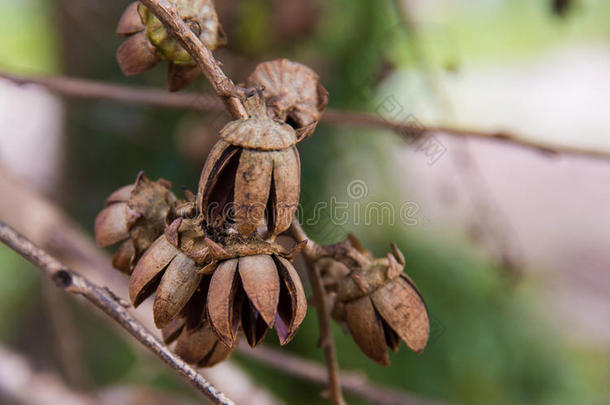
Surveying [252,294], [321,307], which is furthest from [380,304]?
[252,294]

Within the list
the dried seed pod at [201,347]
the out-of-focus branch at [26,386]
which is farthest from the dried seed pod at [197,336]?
the out-of-focus branch at [26,386]

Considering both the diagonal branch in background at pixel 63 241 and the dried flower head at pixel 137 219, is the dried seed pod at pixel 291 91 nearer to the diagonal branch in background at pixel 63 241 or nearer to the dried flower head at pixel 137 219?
the dried flower head at pixel 137 219

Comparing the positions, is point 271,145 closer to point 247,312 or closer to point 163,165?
point 247,312

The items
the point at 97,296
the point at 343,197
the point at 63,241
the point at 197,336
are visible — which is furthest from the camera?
the point at 343,197

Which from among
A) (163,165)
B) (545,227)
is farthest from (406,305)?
(545,227)

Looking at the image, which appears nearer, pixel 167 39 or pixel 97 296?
pixel 97 296

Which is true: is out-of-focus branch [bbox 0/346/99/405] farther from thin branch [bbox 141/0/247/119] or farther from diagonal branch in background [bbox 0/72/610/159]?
thin branch [bbox 141/0/247/119]

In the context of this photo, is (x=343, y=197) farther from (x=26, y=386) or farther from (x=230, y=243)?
(x=230, y=243)

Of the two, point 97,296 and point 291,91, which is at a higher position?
point 291,91
